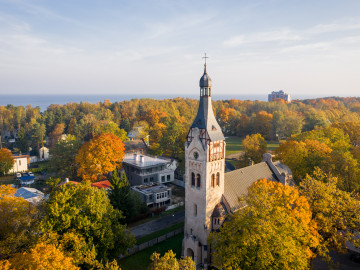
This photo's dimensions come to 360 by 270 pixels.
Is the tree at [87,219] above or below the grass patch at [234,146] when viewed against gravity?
above

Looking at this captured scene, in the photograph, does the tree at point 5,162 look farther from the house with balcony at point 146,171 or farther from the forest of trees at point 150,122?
the house with balcony at point 146,171

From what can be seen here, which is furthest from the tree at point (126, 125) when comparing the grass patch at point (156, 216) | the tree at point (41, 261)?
the tree at point (41, 261)

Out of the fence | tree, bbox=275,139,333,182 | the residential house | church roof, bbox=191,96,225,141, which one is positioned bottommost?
the fence

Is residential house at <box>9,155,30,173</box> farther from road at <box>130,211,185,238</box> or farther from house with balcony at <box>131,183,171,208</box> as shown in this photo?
road at <box>130,211,185,238</box>

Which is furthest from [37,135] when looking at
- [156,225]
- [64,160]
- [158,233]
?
[158,233]

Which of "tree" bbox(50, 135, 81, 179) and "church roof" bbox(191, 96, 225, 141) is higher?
"church roof" bbox(191, 96, 225, 141)

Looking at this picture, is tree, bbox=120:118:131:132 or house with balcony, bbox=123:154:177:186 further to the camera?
tree, bbox=120:118:131:132

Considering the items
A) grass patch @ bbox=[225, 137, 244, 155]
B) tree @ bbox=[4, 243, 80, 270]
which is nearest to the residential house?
tree @ bbox=[4, 243, 80, 270]
